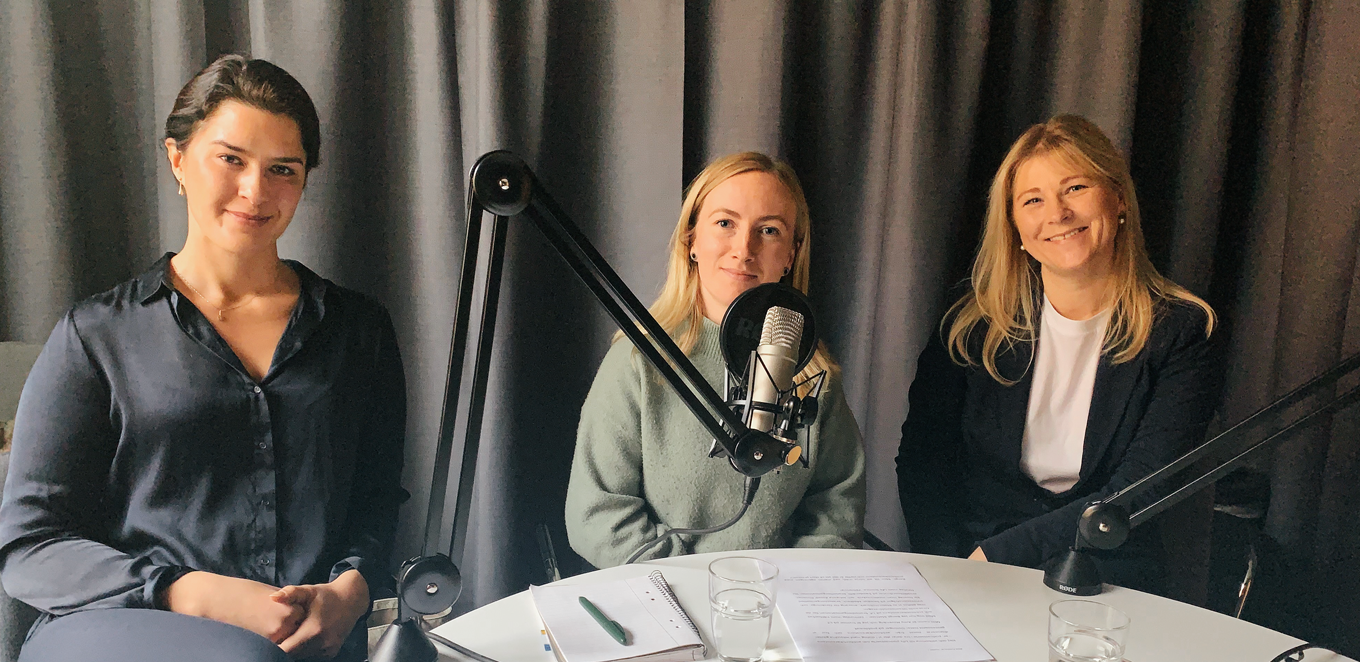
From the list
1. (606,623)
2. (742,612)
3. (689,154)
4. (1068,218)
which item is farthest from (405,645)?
(1068,218)

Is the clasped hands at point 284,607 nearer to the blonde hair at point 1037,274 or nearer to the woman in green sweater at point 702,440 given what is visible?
the woman in green sweater at point 702,440

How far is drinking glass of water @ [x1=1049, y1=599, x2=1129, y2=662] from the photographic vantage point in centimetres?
92

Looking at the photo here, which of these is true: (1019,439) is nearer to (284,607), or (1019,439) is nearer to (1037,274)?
(1037,274)

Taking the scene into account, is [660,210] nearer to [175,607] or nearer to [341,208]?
[341,208]

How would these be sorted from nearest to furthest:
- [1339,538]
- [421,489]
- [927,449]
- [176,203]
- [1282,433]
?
1. [1282,433]
2. [176,203]
3. [421,489]
4. [927,449]
5. [1339,538]

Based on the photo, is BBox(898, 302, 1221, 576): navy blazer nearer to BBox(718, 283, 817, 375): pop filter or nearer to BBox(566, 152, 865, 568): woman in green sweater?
BBox(566, 152, 865, 568): woman in green sweater

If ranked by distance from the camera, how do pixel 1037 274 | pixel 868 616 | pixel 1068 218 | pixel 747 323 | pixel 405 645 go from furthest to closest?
pixel 1037 274 < pixel 1068 218 < pixel 868 616 < pixel 747 323 < pixel 405 645

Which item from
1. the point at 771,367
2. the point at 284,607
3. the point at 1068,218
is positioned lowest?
the point at 284,607

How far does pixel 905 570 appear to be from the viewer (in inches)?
46.8

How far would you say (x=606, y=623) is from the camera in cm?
99

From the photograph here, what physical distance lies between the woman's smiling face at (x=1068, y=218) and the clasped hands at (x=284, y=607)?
52.0 inches

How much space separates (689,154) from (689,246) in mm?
198

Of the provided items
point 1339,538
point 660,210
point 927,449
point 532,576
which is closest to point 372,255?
point 660,210

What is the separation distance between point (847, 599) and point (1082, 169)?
3.22 ft
